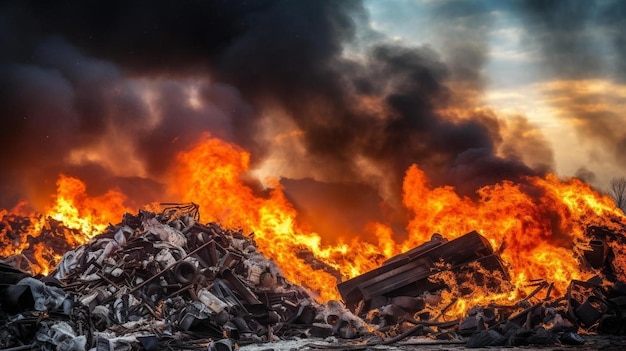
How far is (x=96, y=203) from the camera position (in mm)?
25797

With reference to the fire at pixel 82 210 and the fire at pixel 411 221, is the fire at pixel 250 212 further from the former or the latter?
the fire at pixel 82 210

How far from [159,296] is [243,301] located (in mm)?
2224

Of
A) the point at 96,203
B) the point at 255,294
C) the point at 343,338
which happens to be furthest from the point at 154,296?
the point at 96,203

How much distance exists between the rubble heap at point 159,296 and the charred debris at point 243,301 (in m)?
0.03

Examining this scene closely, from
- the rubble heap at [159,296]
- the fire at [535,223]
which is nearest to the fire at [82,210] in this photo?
the rubble heap at [159,296]

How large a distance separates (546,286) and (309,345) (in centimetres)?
695

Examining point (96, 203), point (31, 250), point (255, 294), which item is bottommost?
point (255, 294)

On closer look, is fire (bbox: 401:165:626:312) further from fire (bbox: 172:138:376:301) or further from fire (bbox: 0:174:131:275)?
fire (bbox: 0:174:131:275)

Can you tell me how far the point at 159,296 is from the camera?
491 inches

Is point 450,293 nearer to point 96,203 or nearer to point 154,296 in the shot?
point 154,296

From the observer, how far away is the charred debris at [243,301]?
917 centimetres

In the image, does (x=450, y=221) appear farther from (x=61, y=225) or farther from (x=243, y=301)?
(x=61, y=225)

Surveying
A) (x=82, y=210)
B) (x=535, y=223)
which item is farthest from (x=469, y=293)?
(x=82, y=210)

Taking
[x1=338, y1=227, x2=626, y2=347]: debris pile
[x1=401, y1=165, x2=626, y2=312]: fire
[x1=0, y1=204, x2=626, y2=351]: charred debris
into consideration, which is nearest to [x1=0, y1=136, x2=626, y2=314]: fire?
[x1=401, y1=165, x2=626, y2=312]: fire
